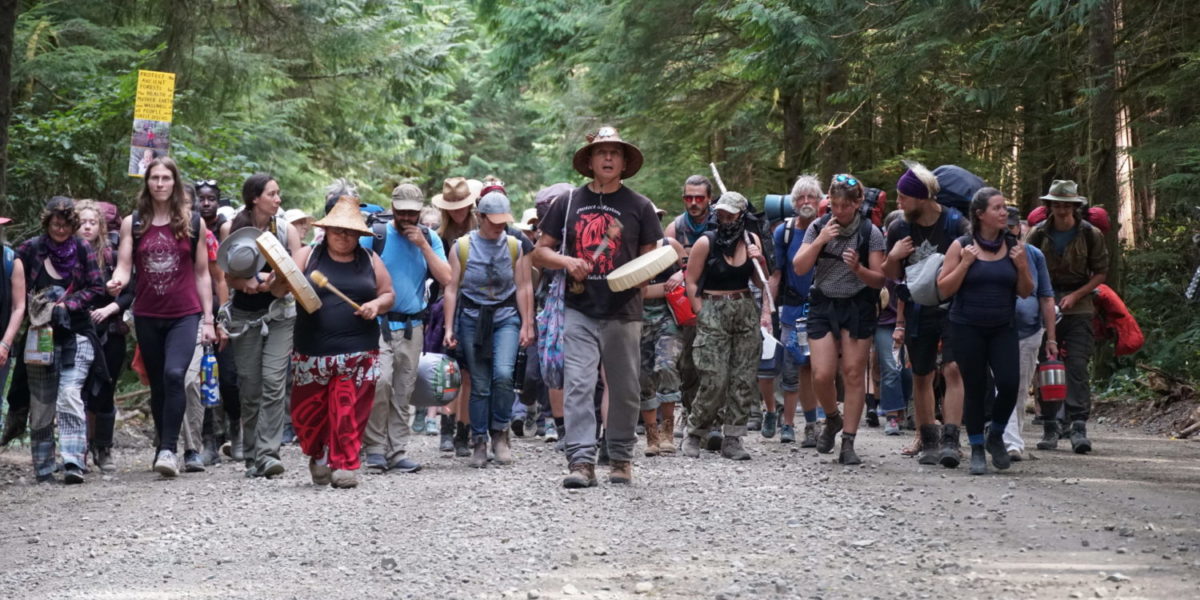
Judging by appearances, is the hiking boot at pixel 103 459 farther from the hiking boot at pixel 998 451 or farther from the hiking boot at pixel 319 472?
the hiking boot at pixel 998 451

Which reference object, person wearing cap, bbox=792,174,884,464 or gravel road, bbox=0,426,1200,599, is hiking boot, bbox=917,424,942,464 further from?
person wearing cap, bbox=792,174,884,464

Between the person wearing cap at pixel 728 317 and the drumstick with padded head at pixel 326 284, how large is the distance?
303 cm

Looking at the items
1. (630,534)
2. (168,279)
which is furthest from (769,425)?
(630,534)

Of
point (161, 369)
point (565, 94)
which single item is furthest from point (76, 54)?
point (565, 94)

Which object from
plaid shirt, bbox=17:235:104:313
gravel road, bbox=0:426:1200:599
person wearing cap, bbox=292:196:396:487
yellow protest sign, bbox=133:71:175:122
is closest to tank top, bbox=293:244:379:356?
person wearing cap, bbox=292:196:396:487

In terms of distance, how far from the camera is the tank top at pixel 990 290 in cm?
1021

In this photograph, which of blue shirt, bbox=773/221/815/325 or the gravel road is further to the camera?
blue shirt, bbox=773/221/815/325

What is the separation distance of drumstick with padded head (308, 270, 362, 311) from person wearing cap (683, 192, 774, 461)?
3028 mm

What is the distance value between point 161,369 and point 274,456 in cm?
109

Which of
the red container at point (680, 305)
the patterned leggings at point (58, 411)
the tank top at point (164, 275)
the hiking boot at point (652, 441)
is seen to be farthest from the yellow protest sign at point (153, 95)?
the hiking boot at point (652, 441)

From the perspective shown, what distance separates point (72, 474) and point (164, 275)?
64.6 inches

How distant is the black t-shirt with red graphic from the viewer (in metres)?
9.56

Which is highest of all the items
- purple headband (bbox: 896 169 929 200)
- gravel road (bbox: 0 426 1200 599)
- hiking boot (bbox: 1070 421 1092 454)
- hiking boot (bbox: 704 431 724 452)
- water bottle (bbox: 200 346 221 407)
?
purple headband (bbox: 896 169 929 200)

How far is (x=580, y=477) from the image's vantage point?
31.3 ft
